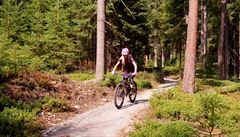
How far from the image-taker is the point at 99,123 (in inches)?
434

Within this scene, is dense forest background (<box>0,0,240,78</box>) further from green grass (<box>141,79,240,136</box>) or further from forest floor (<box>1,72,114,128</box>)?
green grass (<box>141,79,240,136</box>)

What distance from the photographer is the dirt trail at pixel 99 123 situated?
975 cm

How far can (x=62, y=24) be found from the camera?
2544 centimetres

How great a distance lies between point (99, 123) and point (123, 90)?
100 inches

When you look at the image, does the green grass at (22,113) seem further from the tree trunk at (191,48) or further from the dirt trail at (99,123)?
the tree trunk at (191,48)

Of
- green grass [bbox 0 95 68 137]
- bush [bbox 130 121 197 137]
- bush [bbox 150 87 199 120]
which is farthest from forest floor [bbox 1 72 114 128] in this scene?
bush [bbox 130 121 197 137]

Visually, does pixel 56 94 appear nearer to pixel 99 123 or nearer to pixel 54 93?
pixel 54 93

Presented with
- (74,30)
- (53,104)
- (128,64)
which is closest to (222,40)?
(74,30)

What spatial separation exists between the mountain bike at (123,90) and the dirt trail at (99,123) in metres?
0.29

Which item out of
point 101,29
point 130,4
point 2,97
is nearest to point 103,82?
point 101,29

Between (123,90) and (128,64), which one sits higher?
(128,64)

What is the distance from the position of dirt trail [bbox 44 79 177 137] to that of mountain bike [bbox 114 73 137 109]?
0.29 meters

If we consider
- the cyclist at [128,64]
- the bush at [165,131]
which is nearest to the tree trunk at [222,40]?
the cyclist at [128,64]

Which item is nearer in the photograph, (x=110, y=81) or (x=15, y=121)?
(x=15, y=121)
